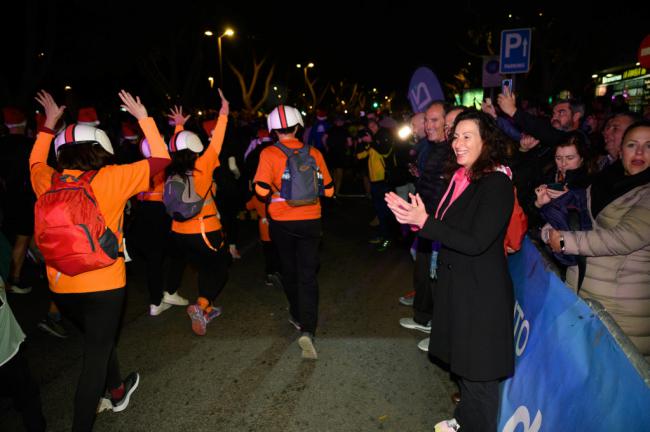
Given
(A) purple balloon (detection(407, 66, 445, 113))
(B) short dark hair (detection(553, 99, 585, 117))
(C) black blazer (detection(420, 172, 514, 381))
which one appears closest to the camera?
(C) black blazer (detection(420, 172, 514, 381))

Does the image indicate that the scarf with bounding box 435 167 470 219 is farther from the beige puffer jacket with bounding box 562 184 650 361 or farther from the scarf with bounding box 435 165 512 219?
the beige puffer jacket with bounding box 562 184 650 361

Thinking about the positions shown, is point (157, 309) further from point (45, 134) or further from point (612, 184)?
point (612, 184)

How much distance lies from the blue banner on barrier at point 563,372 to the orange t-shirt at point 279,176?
1902 millimetres

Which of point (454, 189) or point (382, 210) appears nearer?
point (454, 189)

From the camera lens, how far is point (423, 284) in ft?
14.5

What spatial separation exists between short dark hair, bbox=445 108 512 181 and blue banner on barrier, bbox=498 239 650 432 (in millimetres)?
864

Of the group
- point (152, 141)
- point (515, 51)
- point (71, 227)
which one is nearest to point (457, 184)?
point (152, 141)

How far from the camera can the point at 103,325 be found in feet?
9.32

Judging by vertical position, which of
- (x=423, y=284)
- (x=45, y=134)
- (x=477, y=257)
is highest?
(x=45, y=134)

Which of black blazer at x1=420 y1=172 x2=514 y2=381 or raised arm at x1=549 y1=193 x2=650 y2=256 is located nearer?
black blazer at x1=420 y1=172 x2=514 y2=381

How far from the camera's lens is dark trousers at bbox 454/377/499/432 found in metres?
2.61

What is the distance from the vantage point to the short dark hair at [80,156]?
2701mm

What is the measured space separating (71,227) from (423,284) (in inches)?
124

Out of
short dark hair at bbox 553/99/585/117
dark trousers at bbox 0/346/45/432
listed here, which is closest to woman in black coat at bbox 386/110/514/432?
dark trousers at bbox 0/346/45/432
